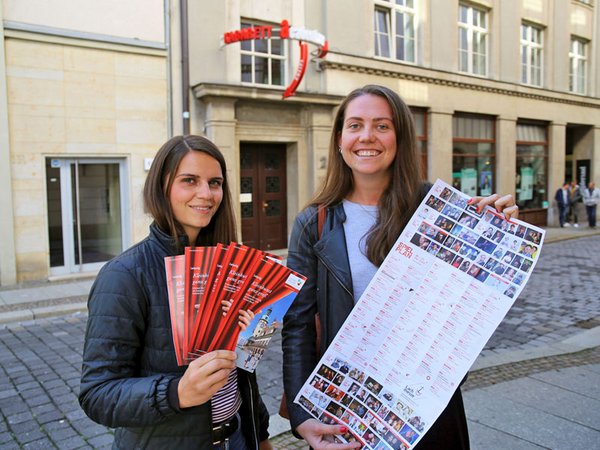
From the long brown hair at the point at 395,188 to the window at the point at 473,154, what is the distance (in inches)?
624

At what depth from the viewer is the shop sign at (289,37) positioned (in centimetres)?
1110

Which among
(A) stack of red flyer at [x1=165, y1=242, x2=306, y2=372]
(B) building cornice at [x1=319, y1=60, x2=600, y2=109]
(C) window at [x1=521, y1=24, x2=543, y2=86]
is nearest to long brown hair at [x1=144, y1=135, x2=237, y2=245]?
(A) stack of red flyer at [x1=165, y1=242, x2=306, y2=372]

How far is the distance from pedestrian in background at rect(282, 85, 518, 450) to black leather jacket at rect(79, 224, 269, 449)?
1.44ft

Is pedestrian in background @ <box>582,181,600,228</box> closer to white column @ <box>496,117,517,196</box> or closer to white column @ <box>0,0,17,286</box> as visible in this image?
white column @ <box>496,117,517,196</box>

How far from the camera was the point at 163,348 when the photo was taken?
5.27 feet

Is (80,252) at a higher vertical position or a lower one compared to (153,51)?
lower

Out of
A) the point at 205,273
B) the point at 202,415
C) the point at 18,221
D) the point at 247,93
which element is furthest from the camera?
the point at 247,93

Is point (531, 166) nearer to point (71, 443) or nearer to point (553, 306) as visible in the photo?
point (553, 306)

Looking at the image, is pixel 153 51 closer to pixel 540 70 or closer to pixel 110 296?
pixel 110 296

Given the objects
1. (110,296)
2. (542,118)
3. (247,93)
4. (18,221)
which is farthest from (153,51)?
(542,118)

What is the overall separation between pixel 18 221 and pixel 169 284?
9.85m

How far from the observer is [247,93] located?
38.2 ft

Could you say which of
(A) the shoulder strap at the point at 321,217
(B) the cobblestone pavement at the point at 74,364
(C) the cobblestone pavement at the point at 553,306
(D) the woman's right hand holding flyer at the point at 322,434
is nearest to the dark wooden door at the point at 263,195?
(B) the cobblestone pavement at the point at 74,364

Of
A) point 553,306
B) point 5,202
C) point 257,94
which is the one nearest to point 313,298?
point 553,306
